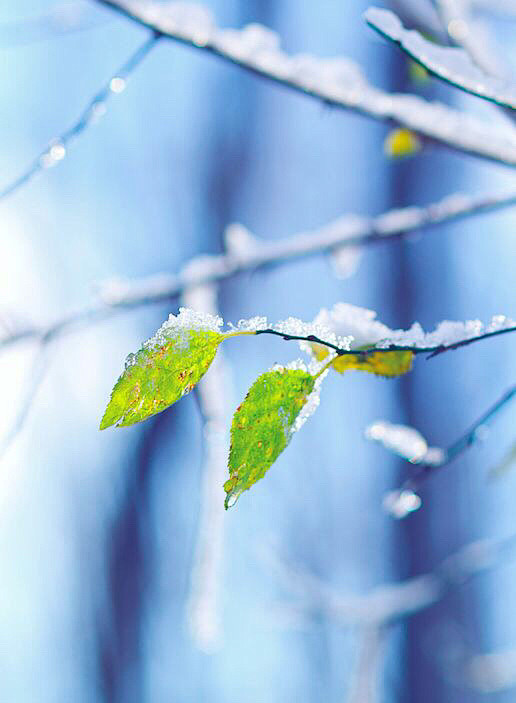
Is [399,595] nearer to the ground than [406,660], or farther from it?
nearer to the ground

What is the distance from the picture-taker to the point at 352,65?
2.40 ft

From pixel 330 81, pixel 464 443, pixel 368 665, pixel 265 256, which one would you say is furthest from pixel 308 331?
pixel 368 665

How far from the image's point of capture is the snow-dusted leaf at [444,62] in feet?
1.44

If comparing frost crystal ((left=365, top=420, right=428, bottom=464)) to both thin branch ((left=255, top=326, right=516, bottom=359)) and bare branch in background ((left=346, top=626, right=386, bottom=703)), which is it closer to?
thin branch ((left=255, top=326, right=516, bottom=359))

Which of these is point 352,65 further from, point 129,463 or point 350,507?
point 350,507

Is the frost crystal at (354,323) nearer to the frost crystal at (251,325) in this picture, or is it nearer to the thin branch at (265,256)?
the frost crystal at (251,325)

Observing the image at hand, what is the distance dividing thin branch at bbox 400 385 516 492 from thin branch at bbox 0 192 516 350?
0.33 metres

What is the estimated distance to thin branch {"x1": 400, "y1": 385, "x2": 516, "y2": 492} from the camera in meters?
0.46

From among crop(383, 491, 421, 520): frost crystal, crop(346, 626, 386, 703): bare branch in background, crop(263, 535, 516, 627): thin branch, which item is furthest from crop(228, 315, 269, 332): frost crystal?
crop(346, 626, 386, 703): bare branch in background

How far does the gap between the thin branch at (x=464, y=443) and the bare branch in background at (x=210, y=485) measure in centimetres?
27

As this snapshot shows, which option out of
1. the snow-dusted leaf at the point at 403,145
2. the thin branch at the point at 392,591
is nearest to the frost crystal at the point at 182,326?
the snow-dusted leaf at the point at 403,145

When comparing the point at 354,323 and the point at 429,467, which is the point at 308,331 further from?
the point at 429,467

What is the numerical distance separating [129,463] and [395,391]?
1844 millimetres

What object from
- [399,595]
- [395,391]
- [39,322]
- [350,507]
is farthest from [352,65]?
[350,507]
